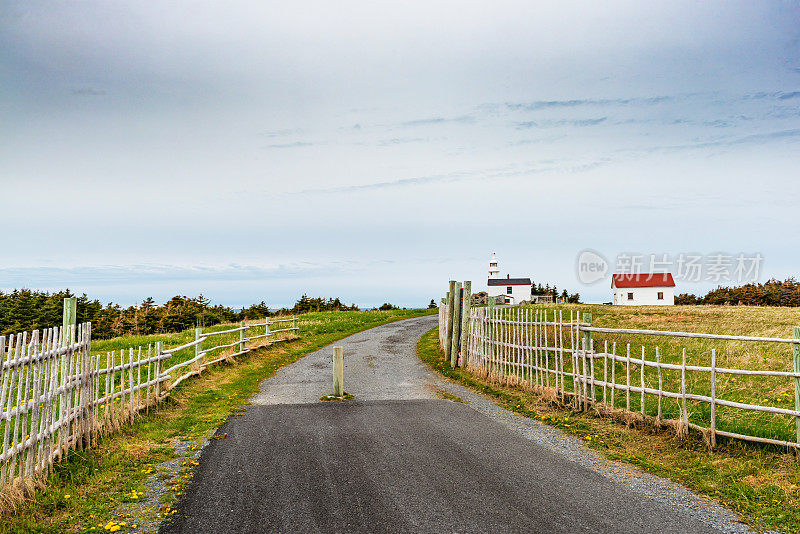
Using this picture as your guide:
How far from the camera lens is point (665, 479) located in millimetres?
7539

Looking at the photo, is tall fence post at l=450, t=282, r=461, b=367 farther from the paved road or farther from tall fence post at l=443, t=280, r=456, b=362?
the paved road

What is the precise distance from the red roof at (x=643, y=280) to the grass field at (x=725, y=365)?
46.3 metres

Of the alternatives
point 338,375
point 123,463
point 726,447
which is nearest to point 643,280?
point 338,375

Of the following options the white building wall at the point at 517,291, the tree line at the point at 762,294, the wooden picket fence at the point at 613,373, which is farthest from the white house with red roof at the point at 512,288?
the wooden picket fence at the point at 613,373

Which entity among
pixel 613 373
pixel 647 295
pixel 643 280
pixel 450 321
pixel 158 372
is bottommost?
pixel 158 372

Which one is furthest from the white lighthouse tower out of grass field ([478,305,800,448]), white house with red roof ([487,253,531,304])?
grass field ([478,305,800,448])

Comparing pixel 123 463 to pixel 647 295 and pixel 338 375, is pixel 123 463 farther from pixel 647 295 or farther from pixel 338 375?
pixel 647 295

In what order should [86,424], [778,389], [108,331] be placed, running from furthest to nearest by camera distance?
[108,331] → [778,389] → [86,424]

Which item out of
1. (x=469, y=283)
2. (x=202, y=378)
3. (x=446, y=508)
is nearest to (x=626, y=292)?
(x=469, y=283)

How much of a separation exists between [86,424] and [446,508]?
6506 millimetres

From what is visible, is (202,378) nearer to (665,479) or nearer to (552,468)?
(552,468)

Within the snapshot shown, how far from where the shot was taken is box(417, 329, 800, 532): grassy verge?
647 centimetres

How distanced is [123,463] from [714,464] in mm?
8944

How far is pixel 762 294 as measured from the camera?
201 ft
